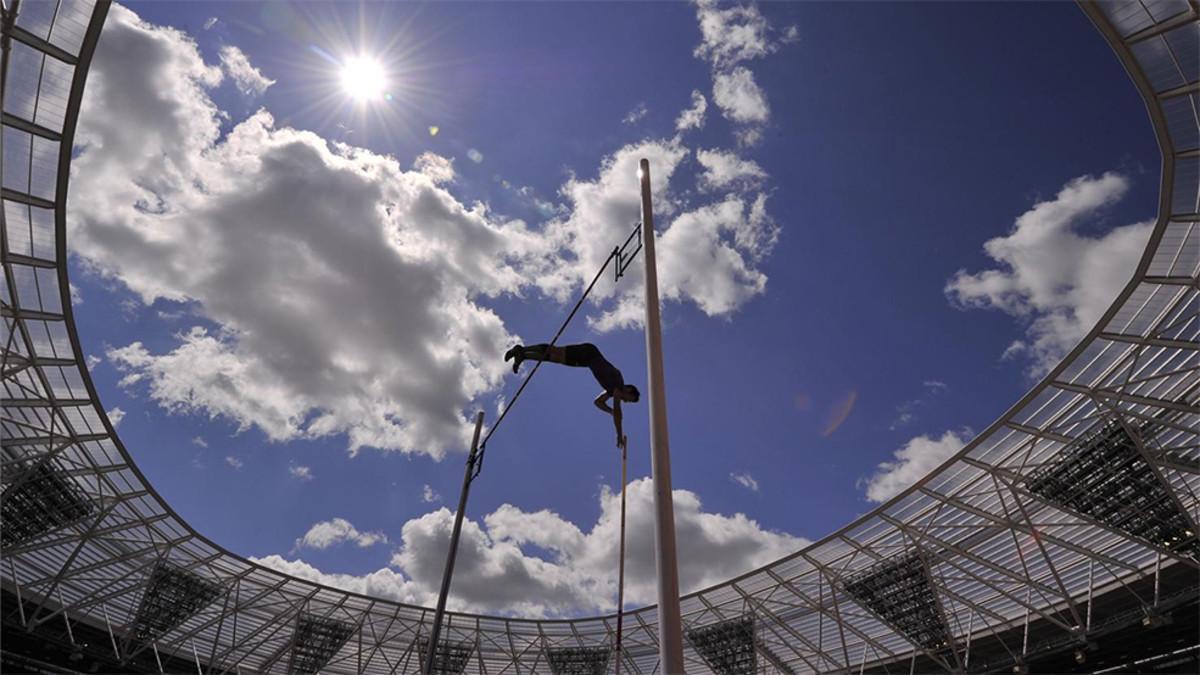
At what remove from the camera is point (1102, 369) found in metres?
19.7

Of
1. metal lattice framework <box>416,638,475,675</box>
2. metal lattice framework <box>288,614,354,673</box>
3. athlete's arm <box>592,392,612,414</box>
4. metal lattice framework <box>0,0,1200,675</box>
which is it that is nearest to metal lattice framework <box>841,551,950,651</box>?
metal lattice framework <box>0,0,1200,675</box>

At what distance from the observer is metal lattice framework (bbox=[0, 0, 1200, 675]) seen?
14094mm

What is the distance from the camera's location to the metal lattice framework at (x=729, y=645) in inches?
1328

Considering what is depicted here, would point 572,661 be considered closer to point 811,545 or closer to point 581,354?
point 811,545

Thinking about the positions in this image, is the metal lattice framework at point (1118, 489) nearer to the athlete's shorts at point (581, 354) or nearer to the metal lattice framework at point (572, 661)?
the athlete's shorts at point (581, 354)

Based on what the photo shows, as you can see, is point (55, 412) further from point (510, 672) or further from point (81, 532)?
point (510, 672)

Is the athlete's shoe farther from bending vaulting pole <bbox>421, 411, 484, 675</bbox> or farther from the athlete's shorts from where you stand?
bending vaulting pole <bbox>421, 411, 484, 675</bbox>

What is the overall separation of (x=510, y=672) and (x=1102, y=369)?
115 ft

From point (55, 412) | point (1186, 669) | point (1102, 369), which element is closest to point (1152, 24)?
point (1102, 369)

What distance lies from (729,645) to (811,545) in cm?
941

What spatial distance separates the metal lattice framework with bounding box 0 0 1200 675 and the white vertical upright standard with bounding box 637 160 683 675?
1253cm

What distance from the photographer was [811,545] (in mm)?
28391

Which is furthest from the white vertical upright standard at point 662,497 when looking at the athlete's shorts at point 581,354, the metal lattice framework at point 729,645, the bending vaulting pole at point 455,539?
the metal lattice framework at point 729,645

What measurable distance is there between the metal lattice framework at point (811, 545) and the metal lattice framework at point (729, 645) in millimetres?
525
